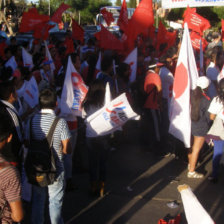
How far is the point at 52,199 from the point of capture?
12.5 feet

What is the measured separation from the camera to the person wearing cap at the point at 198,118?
17.4 feet

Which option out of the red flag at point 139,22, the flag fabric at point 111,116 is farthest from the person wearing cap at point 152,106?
the flag fabric at point 111,116

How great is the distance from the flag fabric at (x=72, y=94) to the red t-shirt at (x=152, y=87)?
157 centimetres

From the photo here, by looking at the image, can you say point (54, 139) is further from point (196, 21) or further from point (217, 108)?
point (196, 21)

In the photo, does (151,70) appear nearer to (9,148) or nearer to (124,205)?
(124,205)

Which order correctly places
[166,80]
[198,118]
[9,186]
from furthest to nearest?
[166,80] < [198,118] < [9,186]

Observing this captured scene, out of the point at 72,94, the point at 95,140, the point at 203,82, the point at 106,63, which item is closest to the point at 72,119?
the point at 72,94

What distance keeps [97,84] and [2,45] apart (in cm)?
550

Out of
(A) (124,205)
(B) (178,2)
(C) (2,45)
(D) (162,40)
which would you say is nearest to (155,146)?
(A) (124,205)

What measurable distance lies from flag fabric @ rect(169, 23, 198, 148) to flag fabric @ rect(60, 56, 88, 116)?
4.30ft

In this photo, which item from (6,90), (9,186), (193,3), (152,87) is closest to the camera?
(9,186)

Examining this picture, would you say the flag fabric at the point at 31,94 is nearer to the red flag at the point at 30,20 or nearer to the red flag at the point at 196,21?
the red flag at the point at 30,20

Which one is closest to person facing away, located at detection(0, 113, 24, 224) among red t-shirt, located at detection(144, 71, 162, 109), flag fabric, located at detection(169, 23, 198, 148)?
flag fabric, located at detection(169, 23, 198, 148)

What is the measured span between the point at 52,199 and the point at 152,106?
3.18 m
